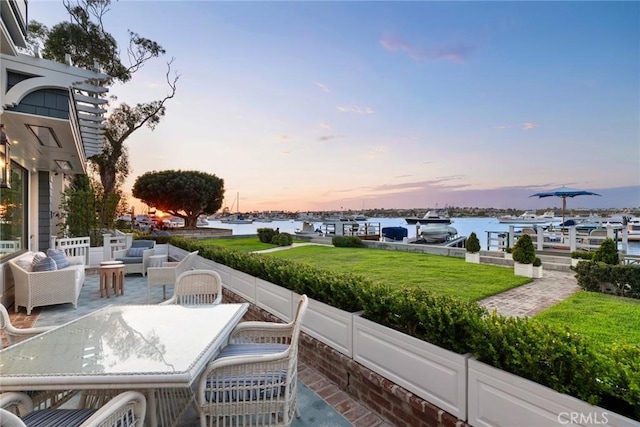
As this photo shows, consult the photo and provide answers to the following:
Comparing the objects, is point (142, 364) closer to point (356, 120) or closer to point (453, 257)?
point (453, 257)

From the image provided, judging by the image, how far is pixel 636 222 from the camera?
21.8 m

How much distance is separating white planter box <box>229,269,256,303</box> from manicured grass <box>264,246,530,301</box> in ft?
6.74

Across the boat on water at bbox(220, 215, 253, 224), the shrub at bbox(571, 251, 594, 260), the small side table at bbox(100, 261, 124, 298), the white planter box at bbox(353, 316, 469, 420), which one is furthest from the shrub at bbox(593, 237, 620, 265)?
the boat on water at bbox(220, 215, 253, 224)

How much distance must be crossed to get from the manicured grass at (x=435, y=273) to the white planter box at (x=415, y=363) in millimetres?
2470

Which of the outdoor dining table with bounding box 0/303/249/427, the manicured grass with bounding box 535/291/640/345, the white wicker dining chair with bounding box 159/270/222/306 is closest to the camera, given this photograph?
the outdoor dining table with bounding box 0/303/249/427

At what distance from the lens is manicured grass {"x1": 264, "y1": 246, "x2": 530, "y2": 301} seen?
19.3 feet

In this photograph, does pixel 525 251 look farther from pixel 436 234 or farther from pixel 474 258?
pixel 436 234

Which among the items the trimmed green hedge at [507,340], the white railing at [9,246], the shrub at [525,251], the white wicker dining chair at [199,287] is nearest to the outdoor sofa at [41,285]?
the white railing at [9,246]

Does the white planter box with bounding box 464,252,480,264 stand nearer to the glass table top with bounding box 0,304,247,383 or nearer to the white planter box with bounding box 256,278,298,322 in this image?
the white planter box with bounding box 256,278,298,322

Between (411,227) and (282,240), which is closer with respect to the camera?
(282,240)

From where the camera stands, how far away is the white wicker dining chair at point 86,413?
133 centimetres

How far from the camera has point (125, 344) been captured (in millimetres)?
1938

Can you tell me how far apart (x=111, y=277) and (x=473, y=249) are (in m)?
9.24

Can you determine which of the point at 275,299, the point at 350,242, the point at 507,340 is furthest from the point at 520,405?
the point at 350,242
